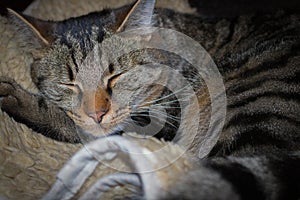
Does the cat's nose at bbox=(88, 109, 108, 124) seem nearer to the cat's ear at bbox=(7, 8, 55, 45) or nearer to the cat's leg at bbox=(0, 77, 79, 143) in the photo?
the cat's leg at bbox=(0, 77, 79, 143)

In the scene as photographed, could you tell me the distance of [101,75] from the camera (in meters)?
1.62

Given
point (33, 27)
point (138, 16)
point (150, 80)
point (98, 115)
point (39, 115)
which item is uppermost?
point (138, 16)

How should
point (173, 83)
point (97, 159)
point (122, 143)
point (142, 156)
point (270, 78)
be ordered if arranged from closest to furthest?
point (142, 156), point (122, 143), point (97, 159), point (270, 78), point (173, 83)

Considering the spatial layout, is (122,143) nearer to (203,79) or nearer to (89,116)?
(89,116)

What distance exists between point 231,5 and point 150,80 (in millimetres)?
982

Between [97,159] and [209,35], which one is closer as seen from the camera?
[97,159]

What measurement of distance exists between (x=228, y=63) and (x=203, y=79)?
5.1 inches

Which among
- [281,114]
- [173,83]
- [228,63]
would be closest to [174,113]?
[173,83]

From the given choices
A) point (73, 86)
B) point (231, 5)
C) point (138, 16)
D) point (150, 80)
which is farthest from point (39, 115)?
point (231, 5)

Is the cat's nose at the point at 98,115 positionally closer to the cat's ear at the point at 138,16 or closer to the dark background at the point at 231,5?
the cat's ear at the point at 138,16

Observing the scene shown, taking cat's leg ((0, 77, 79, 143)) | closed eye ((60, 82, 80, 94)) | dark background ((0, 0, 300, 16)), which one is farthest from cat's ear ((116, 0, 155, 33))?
dark background ((0, 0, 300, 16))

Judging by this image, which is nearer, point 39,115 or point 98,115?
point 98,115

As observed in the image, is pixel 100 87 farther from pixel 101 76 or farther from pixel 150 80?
pixel 150 80

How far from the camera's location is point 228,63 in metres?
1.78
